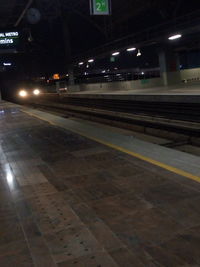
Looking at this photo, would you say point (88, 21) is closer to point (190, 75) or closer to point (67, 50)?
point (67, 50)

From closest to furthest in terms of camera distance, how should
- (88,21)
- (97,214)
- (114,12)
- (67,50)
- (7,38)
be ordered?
(97,214), (7,38), (114,12), (88,21), (67,50)

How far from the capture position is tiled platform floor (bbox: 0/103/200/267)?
3385 millimetres

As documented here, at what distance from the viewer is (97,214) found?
439cm

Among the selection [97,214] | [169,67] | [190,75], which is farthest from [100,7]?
[169,67]

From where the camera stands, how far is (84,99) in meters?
28.5

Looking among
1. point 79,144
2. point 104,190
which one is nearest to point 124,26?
point 79,144

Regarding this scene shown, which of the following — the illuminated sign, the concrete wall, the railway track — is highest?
the illuminated sign

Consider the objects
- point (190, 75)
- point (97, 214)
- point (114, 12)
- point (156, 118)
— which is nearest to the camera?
point (97, 214)

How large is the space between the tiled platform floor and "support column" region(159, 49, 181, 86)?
96.8 feet

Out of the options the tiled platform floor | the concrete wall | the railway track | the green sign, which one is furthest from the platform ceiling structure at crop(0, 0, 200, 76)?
the tiled platform floor

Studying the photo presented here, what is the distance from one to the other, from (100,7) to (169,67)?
85.2 ft

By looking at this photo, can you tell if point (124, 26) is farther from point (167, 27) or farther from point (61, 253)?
point (61, 253)

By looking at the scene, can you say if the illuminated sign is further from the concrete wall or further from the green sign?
the concrete wall

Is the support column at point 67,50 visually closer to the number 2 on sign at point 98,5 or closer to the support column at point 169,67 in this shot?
the support column at point 169,67
